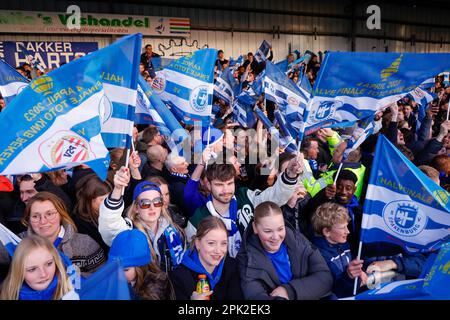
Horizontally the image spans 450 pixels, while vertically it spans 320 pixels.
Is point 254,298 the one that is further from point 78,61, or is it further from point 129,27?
point 129,27

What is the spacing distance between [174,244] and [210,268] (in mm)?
609

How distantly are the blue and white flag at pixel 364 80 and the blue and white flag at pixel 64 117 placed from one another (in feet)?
5.44

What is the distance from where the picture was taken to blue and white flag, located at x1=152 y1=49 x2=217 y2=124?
4871 mm

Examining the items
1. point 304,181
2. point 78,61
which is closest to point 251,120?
point 304,181

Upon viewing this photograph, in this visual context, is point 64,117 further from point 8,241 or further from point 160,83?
point 160,83

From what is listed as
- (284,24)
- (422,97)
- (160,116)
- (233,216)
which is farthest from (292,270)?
(284,24)

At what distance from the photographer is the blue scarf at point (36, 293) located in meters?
2.20

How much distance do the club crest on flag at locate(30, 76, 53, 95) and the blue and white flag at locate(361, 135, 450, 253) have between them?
243 centimetres

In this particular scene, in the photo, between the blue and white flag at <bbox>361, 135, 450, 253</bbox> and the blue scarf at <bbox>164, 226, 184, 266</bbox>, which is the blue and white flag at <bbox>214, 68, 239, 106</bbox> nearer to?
the blue scarf at <bbox>164, 226, 184, 266</bbox>

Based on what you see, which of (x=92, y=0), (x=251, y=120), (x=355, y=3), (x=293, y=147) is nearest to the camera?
(x=293, y=147)

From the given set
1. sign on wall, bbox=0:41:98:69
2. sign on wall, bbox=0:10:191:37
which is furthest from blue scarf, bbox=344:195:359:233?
sign on wall, bbox=0:10:191:37

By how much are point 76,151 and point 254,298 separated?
1.60 meters

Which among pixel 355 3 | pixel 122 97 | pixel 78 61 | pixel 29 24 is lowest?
pixel 122 97
